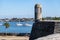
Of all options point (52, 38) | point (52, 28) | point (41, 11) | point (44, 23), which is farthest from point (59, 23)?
point (52, 38)

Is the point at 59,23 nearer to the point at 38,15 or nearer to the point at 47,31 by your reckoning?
the point at 47,31

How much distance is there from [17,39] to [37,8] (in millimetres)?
19987

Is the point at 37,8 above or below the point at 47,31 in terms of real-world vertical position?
above

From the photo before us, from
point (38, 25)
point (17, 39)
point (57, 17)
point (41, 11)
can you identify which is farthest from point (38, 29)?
point (17, 39)

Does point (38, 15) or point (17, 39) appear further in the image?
point (17, 39)

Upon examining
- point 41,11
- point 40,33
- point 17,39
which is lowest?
point 17,39

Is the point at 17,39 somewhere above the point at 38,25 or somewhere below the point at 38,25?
below

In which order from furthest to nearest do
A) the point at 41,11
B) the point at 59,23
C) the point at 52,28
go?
1. the point at 41,11
2. the point at 52,28
3. the point at 59,23

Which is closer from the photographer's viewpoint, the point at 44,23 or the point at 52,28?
the point at 52,28

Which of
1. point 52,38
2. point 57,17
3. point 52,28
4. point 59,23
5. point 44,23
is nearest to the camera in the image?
point 52,38

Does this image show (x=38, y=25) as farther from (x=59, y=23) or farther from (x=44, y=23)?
(x=59, y=23)

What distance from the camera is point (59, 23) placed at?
945cm

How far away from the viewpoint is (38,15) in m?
12.5

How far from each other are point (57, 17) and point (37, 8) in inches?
55.0
